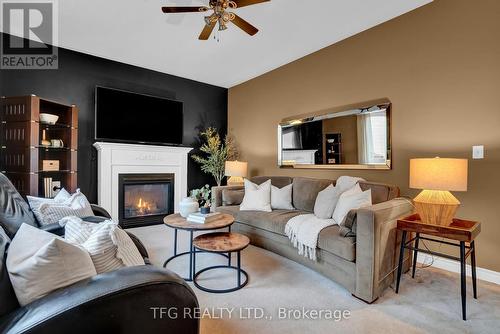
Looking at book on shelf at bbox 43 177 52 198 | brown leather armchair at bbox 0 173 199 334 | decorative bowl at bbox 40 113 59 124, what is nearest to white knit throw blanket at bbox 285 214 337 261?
brown leather armchair at bbox 0 173 199 334

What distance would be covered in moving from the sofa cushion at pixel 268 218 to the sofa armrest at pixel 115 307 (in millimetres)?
1890

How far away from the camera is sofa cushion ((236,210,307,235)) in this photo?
2.81m

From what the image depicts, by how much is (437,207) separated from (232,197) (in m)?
2.52

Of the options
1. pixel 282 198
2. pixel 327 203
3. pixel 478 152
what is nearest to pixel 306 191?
pixel 282 198

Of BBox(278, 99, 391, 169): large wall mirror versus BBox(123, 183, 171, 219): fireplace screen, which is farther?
BBox(123, 183, 171, 219): fireplace screen

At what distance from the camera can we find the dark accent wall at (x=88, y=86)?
3568mm

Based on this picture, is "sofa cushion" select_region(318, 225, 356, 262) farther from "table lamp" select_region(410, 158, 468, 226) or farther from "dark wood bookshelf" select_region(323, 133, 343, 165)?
"dark wood bookshelf" select_region(323, 133, 343, 165)

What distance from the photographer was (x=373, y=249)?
1.91m

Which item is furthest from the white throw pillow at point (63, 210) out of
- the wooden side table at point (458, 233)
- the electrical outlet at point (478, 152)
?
the electrical outlet at point (478, 152)

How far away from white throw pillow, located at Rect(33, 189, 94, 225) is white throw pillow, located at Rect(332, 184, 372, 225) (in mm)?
2333

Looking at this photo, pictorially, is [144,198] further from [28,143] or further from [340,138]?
[340,138]

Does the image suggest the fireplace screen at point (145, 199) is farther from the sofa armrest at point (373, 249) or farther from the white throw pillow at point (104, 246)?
the sofa armrest at point (373, 249)

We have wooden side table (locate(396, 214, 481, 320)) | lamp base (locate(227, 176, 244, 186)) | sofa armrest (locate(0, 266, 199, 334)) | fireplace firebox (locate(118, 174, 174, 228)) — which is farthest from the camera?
lamp base (locate(227, 176, 244, 186))

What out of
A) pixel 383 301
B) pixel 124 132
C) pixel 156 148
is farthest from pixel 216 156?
pixel 383 301
